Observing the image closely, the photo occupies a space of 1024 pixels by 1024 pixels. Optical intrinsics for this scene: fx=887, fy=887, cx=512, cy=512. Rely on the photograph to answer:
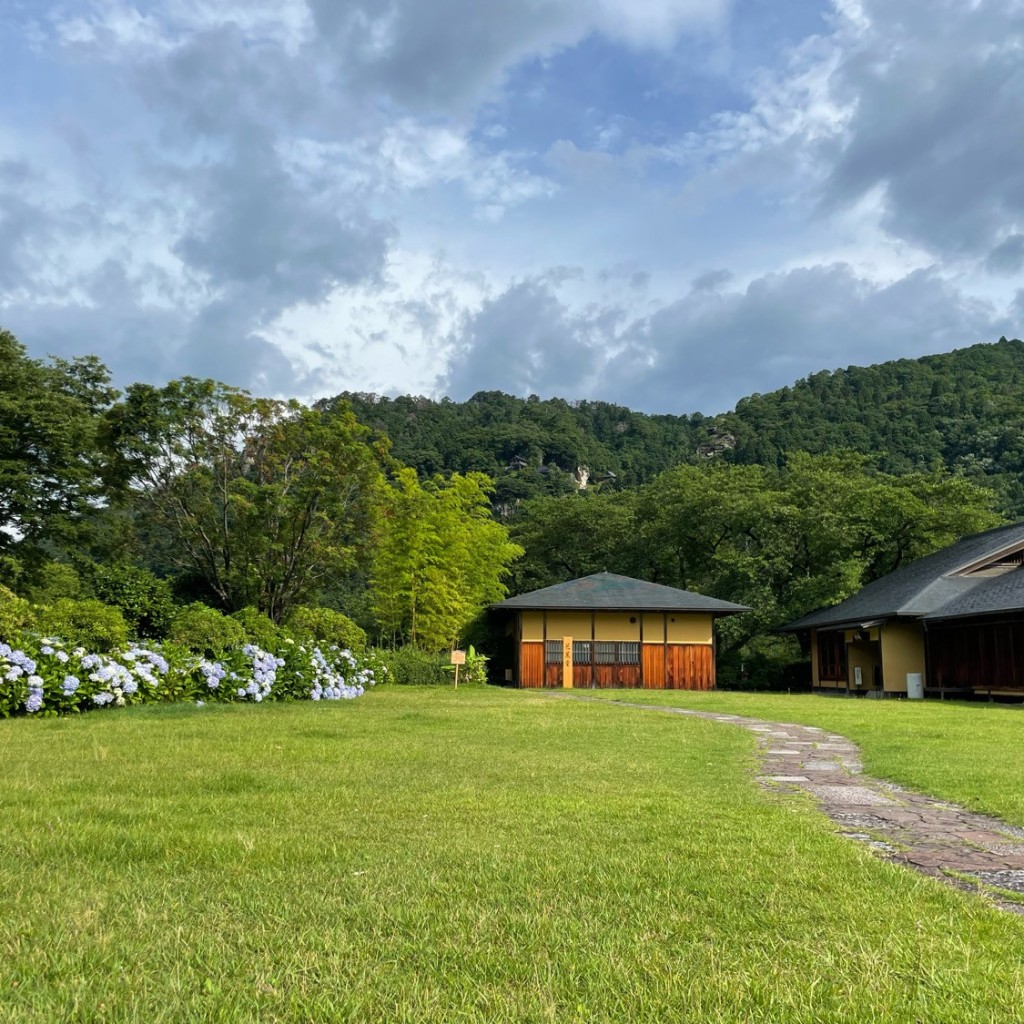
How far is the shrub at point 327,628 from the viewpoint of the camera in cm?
1886

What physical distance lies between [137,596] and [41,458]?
230 inches

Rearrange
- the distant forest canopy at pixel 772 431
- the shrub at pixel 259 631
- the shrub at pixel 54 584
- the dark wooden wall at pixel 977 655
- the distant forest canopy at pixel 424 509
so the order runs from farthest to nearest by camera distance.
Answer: the distant forest canopy at pixel 772 431 < the distant forest canopy at pixel 424 509 < the dark wooden wall at pixel 977 655 < the shrub at pixel 54 584 < the shrub at pixel 259 631

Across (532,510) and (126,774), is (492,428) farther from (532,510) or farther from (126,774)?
(126,774)

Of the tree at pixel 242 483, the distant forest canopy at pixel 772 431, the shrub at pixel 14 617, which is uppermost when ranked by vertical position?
the distant forest canopy at pixel 772 431

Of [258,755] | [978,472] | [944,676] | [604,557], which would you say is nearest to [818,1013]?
[258,755]

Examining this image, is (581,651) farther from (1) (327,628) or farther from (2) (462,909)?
(2) (462,909)

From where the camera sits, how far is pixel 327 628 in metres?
19.1

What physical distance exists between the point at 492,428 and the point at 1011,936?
2235 inches

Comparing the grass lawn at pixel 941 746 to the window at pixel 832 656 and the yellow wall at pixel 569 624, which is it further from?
the yellow wall at pixel 569 624

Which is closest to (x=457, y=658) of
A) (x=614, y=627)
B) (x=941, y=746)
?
(x=614, y=627)

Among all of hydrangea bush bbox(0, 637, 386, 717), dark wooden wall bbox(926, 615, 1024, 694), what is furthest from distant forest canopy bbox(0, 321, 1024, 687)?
dark wooden wall bbox(926, 615, 1024, 694)

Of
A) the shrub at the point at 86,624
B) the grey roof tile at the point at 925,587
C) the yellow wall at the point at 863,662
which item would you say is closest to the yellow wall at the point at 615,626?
the grey roof tile at the point at 925,587

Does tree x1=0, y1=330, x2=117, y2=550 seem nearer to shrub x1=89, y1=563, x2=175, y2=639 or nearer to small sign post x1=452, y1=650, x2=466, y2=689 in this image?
shrub x1=89, y1=563, x2=175, y2=639

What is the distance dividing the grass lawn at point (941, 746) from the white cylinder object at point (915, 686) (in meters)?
7.23
